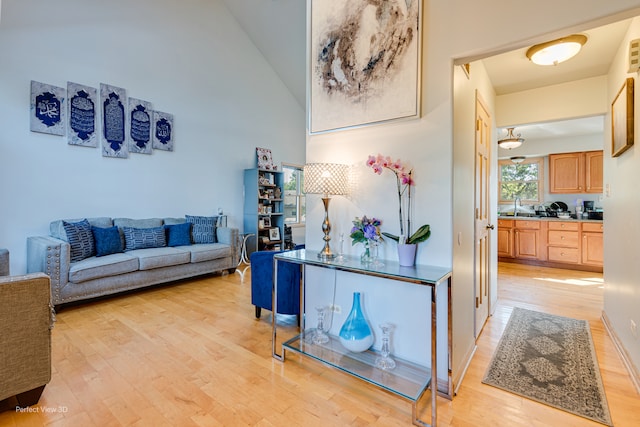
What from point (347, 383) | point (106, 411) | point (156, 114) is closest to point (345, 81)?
point (347, 383)

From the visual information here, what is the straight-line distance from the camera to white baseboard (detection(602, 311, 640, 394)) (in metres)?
1.88

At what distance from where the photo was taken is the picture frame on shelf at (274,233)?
6047mm

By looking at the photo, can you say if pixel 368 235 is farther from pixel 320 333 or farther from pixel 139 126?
pixel 139 126

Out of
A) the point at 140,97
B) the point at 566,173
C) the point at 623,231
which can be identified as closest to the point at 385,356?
the point at 623,231

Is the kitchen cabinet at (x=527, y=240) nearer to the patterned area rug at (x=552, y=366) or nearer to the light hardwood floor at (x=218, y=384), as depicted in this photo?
the light hardwood floor at (x=218, y=384)

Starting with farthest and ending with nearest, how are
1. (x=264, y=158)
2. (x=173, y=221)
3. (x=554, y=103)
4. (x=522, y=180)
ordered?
(x=522, y=180) → (x=264, y=158) → (x=173, y=221) → (x=554, y=103)

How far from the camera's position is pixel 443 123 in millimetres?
1801

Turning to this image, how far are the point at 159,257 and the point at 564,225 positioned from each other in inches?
248

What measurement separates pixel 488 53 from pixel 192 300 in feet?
11.6

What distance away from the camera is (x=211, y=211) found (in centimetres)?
527

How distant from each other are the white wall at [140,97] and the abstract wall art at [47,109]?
7 centimetres

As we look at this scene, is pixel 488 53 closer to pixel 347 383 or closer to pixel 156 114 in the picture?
pixel 347 383

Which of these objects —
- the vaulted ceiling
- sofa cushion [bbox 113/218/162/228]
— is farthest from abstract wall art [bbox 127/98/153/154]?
the vaulted ceiling

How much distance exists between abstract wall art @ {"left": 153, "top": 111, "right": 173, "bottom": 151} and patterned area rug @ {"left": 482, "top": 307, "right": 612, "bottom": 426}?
4837 millimetres
